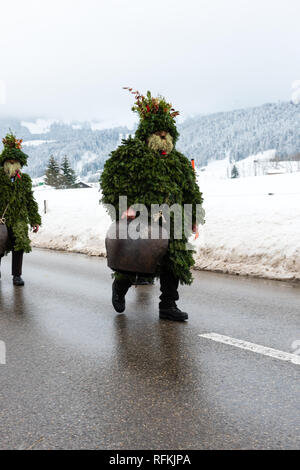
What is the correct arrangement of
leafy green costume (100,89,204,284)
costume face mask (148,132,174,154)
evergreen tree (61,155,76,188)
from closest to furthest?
1. leafy green costume (100,89,204,284)
2. costume face mask (148,132,174,154)
3. evergreen tree (61,155,76,188)

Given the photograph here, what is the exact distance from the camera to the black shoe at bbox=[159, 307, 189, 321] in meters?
5.30

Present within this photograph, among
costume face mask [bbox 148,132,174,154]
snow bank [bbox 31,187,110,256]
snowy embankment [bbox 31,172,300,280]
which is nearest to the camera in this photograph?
costume face mask [bbox 148,132,174,154]

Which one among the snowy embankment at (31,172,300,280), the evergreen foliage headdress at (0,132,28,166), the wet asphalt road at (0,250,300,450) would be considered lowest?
the wet asphalt road at (0,250,300,450)

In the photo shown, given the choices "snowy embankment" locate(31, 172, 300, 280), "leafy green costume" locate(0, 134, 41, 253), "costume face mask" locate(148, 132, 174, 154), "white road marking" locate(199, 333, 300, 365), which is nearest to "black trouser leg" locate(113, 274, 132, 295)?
"white road marking" locate(199, 333, 300, 365)

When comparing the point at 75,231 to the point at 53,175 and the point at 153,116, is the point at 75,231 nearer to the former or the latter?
the point at 153,116

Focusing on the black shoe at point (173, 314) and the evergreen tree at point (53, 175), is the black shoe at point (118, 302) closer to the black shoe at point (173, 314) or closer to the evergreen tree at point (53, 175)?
the black shoe at point (173, 314)

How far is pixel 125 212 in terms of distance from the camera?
5059 mm

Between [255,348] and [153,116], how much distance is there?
8.85ft

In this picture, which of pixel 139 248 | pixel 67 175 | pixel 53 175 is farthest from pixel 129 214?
pixel 67 175

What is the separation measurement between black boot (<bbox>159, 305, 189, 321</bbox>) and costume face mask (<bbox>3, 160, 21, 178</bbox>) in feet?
12.8

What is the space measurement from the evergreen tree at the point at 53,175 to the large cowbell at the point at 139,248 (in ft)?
241

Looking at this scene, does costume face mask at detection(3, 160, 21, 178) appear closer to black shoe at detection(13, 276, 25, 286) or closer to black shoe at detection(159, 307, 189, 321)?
black shoe at detection(13, 276, 25, 286)

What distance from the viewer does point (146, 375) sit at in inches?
147
